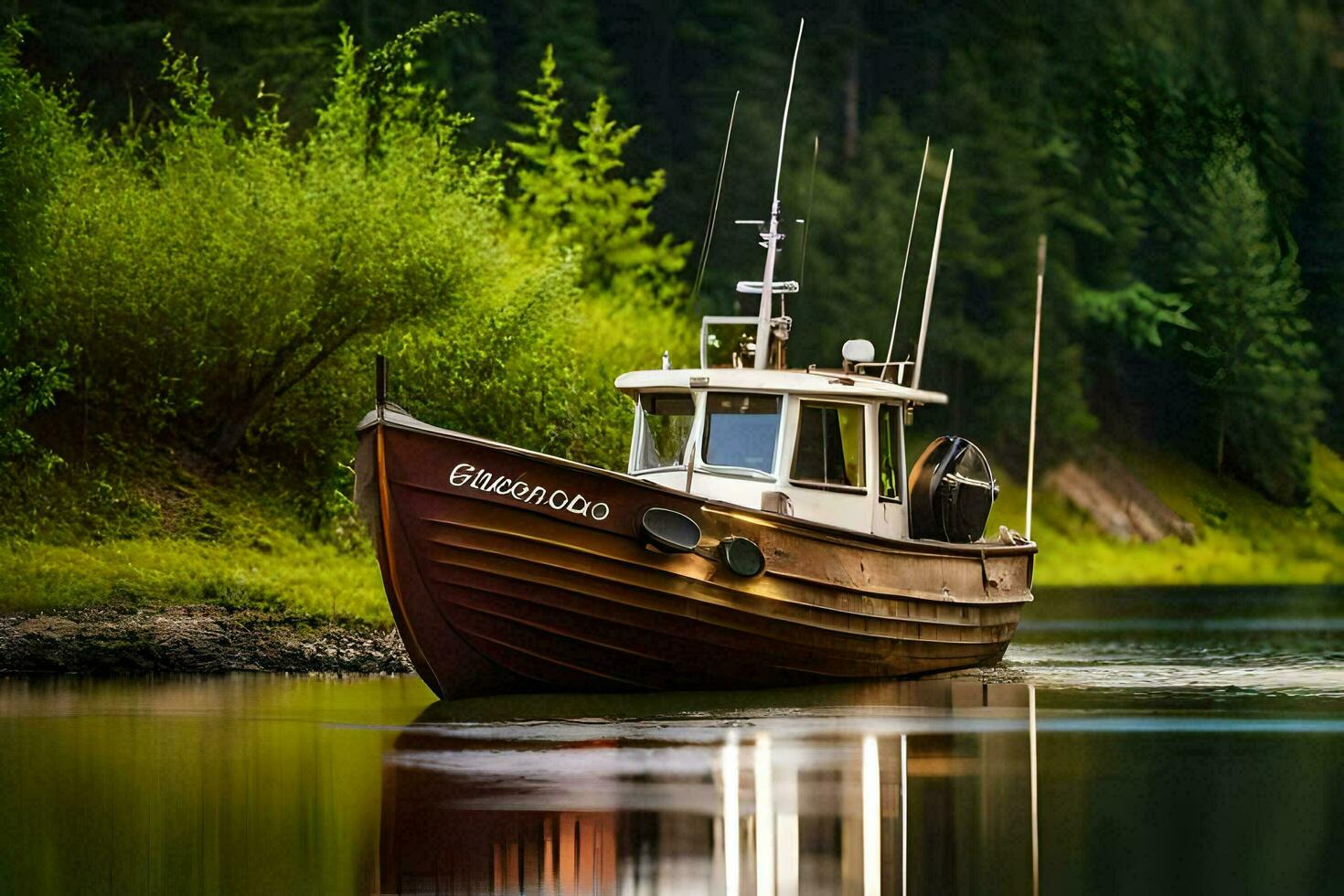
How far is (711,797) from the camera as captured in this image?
15.4 metres

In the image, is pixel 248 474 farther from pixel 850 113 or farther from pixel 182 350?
pixel 850 113

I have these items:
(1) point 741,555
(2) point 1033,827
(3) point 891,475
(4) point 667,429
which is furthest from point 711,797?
(3) point 891,475

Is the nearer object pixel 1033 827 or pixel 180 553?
pixel 1033 827

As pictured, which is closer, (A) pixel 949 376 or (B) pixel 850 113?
(A) pixel 949 376

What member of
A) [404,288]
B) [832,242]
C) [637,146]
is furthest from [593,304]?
[637,146]

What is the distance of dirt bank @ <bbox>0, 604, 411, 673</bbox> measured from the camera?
967 inches

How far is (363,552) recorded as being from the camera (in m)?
30.0

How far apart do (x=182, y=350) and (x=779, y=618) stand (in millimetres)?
12878

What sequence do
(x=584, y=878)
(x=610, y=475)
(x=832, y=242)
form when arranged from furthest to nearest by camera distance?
1. (x=832, y=242)
2. (x=610, y=475)
3. (x=584, y=878)

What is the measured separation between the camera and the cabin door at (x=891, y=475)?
23344 millimetres

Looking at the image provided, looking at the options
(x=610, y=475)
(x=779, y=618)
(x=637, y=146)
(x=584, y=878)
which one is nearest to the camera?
(x=584, y=878)

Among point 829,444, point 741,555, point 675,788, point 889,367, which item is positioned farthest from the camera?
point 889,367

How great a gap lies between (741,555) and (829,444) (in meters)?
2.10

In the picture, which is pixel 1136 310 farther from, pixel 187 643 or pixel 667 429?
pixel 667 429
